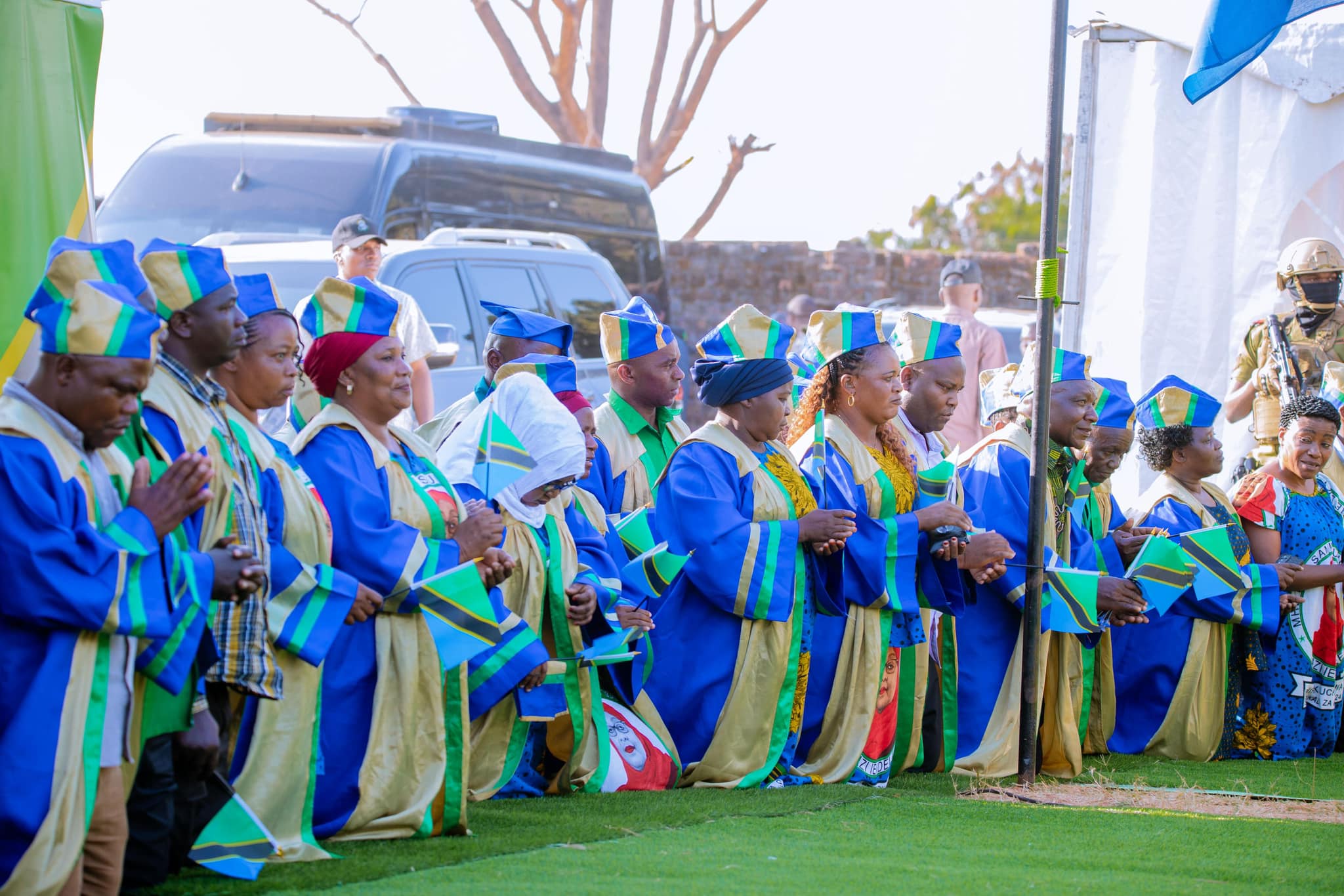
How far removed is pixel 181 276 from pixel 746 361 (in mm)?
2469

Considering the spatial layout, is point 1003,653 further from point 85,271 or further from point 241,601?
point 85,271

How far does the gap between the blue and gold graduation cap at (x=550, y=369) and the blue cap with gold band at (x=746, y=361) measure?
19.5 inches

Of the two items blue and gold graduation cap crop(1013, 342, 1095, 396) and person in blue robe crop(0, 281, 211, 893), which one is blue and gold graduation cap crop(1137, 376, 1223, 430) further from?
person in blue robe crop(0, 281, 211, 893)

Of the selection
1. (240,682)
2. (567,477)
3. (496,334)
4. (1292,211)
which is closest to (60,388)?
(240,682)

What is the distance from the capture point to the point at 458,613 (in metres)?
4.97

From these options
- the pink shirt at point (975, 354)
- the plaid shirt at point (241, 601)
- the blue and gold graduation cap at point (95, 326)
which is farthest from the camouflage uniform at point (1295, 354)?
the blue and gold graduation cap at point (95, 326)

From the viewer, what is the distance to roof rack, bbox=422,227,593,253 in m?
10.1

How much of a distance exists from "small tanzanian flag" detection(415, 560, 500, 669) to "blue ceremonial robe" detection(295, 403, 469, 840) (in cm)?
4

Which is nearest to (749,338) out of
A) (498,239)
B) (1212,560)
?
(1212,560)

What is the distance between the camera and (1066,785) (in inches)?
262

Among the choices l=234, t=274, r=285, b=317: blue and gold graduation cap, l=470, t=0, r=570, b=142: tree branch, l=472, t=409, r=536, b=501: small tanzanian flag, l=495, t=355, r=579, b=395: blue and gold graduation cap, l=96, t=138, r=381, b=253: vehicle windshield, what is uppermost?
l=470, t=0, r=570, b=142: tree branch

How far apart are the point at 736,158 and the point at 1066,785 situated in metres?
19.1

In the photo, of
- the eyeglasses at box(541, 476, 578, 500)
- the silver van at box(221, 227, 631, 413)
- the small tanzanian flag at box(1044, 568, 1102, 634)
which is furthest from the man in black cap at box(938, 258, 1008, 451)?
the eyeglasses at box(541, 476, 578, 500)

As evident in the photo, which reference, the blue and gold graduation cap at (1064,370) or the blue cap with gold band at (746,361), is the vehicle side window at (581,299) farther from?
the blue cap with gold band at (746,361)
